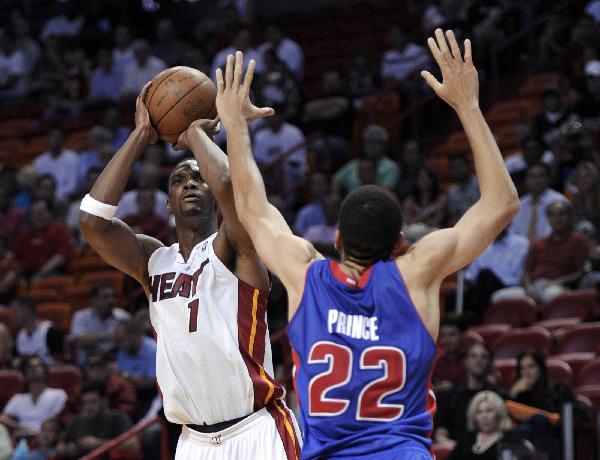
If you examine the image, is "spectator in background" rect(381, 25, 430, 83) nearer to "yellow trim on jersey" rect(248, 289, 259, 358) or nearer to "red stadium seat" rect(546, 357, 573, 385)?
"red stadium seat" rect(546, 357, 573, 385)

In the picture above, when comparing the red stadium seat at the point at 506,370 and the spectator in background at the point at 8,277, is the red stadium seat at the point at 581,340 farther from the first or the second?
the spectator in background at the point at 8,277

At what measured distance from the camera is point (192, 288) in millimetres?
5301

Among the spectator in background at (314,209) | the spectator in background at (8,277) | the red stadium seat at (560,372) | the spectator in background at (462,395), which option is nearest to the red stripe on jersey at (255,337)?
the spectator in background at (462,395)

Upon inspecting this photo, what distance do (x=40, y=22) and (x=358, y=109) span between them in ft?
26.4

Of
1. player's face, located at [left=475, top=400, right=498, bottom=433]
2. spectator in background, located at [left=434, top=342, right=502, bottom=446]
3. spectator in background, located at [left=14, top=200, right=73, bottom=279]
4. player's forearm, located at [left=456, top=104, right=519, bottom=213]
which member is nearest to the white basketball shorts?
player's forearm, located at [left=456, top=104, right=519, bottom=213]

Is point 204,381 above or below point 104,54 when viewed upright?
below

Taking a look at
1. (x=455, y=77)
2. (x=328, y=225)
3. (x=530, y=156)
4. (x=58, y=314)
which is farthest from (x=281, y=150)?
(x=455, y=77)

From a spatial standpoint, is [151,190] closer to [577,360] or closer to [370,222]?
[577,360]

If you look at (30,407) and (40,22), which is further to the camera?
(40,22)

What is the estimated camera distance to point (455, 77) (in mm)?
4309

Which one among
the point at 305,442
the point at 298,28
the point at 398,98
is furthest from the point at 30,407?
the point at 298,28

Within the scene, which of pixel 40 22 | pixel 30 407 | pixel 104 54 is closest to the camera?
pixel 30 407

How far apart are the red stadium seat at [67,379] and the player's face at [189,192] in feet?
20.3

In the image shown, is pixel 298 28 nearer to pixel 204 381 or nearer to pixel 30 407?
pixel 30 407
